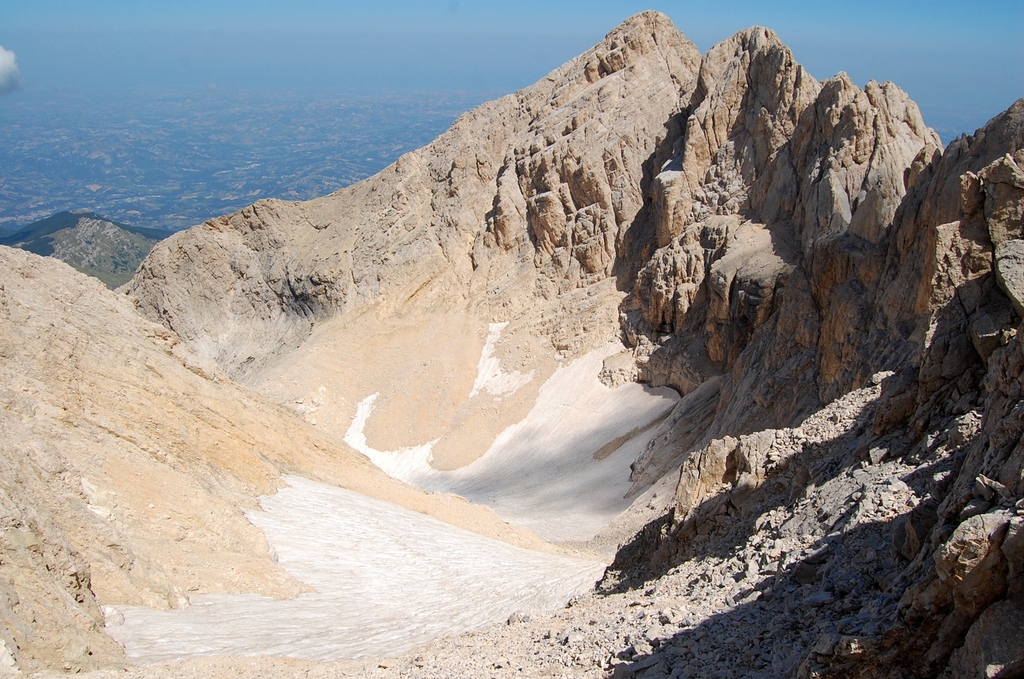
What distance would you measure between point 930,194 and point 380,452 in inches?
1301

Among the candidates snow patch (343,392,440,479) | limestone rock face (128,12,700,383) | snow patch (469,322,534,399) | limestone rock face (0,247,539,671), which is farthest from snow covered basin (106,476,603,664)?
limestone rock face (128,12,700,383)

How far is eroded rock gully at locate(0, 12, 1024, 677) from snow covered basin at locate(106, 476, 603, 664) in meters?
0.82

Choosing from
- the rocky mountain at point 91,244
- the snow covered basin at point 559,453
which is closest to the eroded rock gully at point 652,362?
the snow covered basin at point 559,453

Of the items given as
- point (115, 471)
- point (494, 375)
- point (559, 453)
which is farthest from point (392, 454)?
point (115, 471)

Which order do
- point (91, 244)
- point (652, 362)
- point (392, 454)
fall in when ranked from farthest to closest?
point (91, 244), point (392, 454), point (652, 362)

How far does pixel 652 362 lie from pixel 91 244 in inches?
5397

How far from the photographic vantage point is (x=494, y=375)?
172 ft

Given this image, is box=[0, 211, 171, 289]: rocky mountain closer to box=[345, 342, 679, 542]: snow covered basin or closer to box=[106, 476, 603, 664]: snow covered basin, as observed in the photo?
box=[345, 342, 679, 542]: snow covered basin

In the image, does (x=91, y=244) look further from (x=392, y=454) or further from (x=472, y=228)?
(x=392, y=454)

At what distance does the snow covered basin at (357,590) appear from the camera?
1491cm

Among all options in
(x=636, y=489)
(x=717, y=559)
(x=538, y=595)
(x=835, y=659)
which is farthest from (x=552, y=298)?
(x=835, y=659)

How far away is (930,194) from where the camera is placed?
88.2 ft

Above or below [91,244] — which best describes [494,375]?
above

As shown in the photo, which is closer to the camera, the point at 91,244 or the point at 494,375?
the point at 494,375
